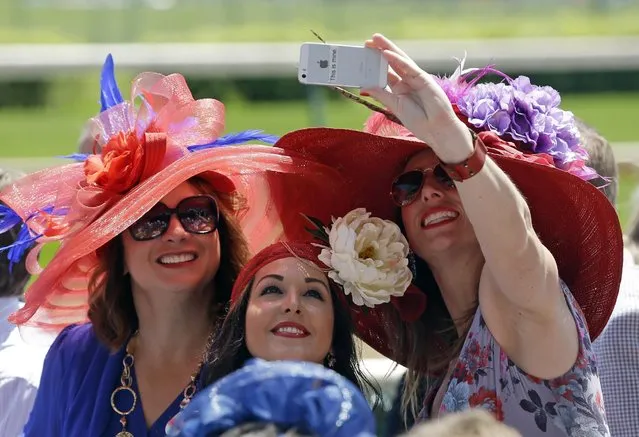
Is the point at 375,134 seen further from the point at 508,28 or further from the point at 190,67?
the point at 508,28

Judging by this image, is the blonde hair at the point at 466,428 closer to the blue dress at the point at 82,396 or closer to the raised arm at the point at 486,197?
the raised arm at the point at 486,197

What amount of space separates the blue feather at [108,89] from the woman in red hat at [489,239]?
0.61m

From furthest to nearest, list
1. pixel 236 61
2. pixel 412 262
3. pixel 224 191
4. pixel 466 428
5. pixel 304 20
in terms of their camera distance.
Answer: pixel 304 20, pixel 236 61, pixel 224 191, pixel 412 262, pixel 466 428

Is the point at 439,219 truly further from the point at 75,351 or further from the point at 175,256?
the point at 75,351

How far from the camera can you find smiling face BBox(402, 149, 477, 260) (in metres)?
2.79

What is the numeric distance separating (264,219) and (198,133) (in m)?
0.32

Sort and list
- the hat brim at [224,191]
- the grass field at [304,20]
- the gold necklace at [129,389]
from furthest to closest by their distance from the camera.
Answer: the grass field at [304,20] < the gold necklace at [129,389] < the hat brim at [224,191]

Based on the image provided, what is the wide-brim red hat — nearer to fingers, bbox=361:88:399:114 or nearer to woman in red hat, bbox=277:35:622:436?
woman in red hat, bbox=277:35:622:436

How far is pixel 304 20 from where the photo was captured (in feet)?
63.4

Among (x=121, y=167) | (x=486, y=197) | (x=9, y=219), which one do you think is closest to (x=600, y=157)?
(x=486, y=197)

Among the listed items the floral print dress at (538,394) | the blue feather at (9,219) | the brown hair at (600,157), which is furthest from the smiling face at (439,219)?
the blue feather at (9,219)

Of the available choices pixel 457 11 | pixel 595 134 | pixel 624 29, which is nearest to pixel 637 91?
pixel 624 29

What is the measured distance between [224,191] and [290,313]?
63 cm

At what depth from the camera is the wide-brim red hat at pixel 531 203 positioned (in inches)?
109
